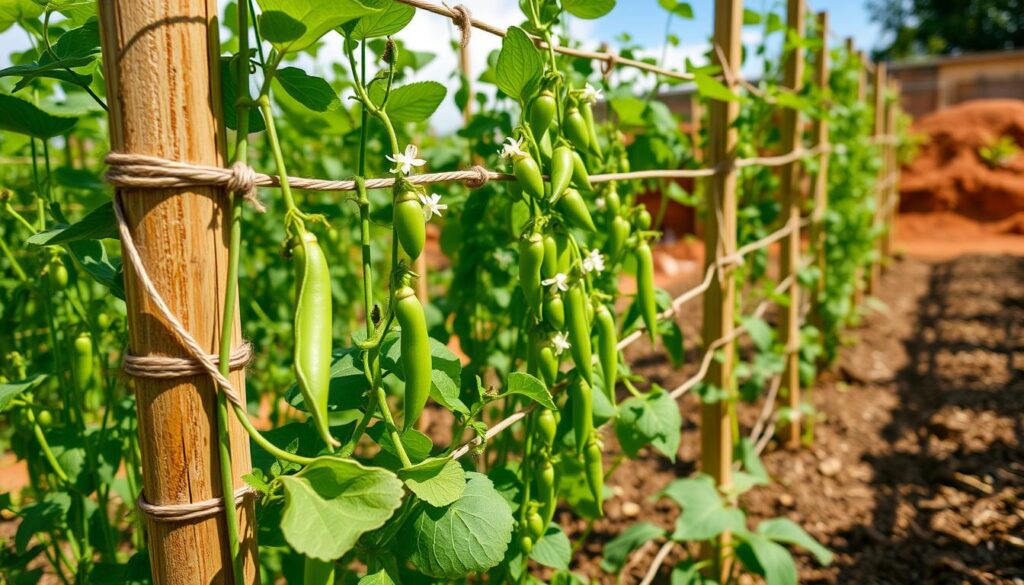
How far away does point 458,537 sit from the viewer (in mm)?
1049

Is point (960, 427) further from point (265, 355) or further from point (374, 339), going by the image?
point (374, 339)

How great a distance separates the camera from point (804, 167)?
11.6 feet

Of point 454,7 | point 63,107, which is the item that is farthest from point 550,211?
point 63,107

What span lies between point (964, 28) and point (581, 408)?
3757 cm

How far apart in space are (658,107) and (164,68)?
5.06 ft

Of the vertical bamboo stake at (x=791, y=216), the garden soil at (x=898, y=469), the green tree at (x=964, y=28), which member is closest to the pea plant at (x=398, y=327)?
the garden soil at (x=898, y=469)

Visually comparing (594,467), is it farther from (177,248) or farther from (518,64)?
(177,248)

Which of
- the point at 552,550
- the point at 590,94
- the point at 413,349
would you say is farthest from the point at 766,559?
the point at 413,349

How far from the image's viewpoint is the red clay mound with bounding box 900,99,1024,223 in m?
12.2

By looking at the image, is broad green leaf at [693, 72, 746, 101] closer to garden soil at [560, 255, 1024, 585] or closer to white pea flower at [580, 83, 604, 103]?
white pea flower at [580, 83, 604, 103]

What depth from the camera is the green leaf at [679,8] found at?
2.20 meters

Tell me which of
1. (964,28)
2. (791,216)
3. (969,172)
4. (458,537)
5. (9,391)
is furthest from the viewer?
(964,28)

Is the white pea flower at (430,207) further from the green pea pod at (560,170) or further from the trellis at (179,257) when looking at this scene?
A: the green pea pod at (560,170)

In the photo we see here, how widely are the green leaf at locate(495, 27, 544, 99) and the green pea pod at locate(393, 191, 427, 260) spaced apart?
29cm
